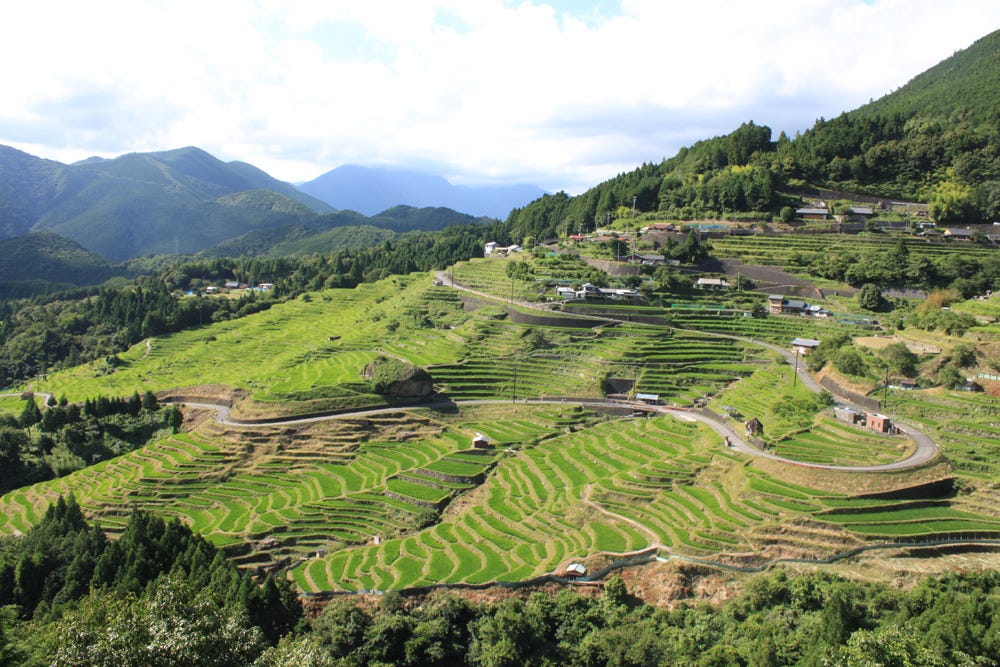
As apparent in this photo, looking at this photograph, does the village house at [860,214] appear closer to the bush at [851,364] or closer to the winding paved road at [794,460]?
the winding paved road at [794,460]

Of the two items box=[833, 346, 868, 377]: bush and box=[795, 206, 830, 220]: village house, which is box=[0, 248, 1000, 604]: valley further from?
box=[795, 206, 830, 220]: village house

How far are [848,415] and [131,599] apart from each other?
111ft

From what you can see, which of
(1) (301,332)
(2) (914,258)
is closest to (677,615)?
(2) (914,258)

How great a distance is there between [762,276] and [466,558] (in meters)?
45.0

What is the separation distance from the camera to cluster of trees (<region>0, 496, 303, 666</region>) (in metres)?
13.6

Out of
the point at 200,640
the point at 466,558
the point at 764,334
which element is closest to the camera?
the point at 200,640

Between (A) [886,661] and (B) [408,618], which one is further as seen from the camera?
(B) [408,618]

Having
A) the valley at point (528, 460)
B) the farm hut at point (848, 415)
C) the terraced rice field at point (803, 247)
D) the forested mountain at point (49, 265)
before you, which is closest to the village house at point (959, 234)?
the terraced rice field at point (803, 247)

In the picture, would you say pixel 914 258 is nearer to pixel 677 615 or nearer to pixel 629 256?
pixel 629 256

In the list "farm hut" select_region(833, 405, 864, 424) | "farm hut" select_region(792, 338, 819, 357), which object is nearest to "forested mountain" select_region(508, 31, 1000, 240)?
"farm hut" select_region(792, 338, 819, 357)

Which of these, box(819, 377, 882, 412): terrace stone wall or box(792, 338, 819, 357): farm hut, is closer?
box(819, 377, 882, 412): terrace stone wall

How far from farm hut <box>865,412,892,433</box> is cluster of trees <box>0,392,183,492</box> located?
46.4m

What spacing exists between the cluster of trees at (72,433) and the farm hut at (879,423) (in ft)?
152

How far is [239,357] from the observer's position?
6312 cm
